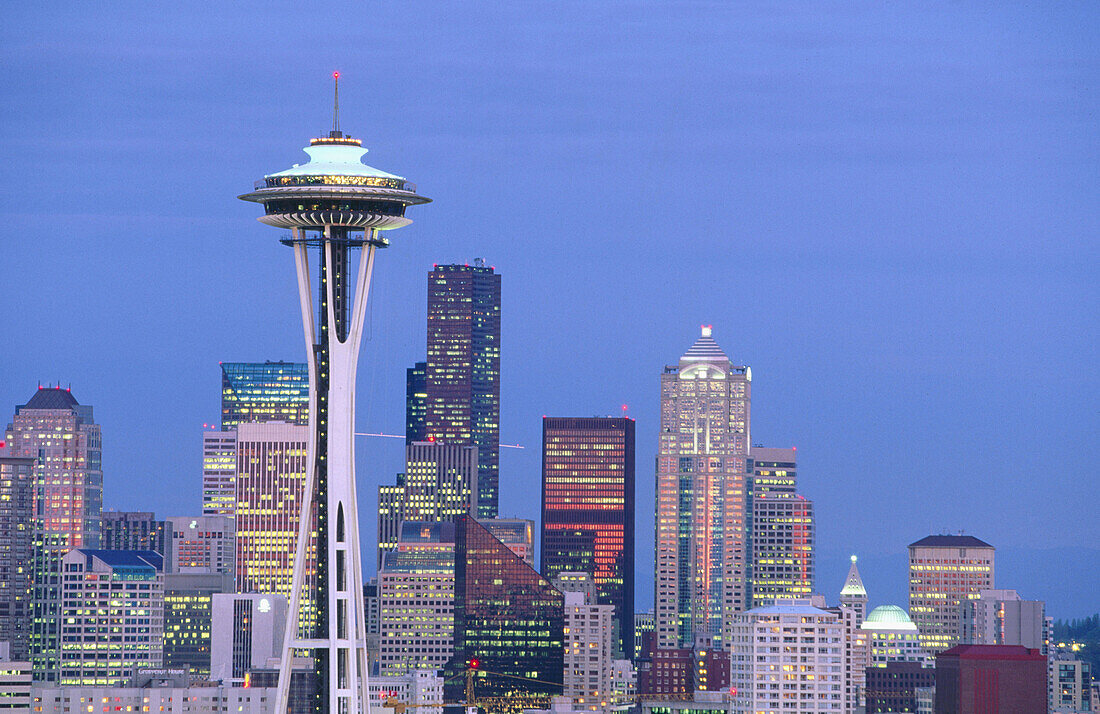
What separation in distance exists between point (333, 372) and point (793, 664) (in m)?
56.9

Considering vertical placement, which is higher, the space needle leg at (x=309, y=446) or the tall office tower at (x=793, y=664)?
the space needle leg at (x=309, y=446)

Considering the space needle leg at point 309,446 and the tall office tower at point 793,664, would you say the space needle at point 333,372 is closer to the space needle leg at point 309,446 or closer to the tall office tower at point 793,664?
the space needle leg at point 309,446

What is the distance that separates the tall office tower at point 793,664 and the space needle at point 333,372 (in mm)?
47563

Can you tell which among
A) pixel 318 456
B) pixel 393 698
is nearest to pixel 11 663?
pixel 393 698

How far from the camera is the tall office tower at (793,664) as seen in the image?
16988cm

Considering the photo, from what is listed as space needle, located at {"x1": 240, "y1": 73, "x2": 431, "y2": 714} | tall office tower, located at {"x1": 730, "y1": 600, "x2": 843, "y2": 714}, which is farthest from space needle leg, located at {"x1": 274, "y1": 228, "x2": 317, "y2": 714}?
tall office tower, located at {"x1": 730, "y1": 600, "x2": 843, "y2": 714}

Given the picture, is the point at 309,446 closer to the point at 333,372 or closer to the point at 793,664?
the point at 333,372

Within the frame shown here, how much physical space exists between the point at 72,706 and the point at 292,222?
6938 centimetres

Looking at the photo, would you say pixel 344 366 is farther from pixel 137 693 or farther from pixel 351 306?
pixel 137 693

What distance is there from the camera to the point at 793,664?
171 m

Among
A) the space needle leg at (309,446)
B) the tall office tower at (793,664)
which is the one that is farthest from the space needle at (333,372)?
the tall office tower at (793,664)

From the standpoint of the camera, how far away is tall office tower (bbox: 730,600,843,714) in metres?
170

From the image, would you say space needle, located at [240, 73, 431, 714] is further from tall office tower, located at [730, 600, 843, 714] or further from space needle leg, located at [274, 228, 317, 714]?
tall office tower, located at [730, 600, 843, 714]

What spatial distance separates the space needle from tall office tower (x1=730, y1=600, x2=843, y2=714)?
47.6 meters
